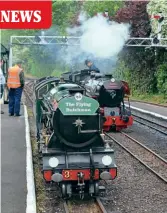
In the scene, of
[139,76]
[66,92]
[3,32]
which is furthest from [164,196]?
[3,32]

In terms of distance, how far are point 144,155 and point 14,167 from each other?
147 inches

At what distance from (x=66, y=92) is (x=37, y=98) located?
205cm

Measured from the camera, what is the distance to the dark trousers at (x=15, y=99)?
15438 millimetres

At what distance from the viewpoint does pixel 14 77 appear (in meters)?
15.2

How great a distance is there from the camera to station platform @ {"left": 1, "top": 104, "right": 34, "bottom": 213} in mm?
7223

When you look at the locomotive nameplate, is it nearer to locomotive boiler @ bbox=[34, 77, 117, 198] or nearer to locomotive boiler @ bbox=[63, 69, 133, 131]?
locomotive boiler @ bbox=[34, 77, 117, 198]

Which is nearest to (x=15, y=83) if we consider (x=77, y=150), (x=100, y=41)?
(x=100, y=41)

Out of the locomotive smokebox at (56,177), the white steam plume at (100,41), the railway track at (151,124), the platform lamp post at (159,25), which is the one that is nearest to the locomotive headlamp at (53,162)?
the locomotive smokebox at (56,177)

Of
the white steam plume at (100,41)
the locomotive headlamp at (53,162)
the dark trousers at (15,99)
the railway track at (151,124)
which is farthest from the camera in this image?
the white steam plume at (100,41)

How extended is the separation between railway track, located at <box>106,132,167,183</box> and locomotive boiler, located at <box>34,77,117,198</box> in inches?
70.4

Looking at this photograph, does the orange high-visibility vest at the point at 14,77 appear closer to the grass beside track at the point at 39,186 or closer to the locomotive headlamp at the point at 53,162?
the grass beside track at the point at 39,186

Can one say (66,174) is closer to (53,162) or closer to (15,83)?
(53,162)

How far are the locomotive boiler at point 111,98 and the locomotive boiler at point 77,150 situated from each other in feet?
22.9

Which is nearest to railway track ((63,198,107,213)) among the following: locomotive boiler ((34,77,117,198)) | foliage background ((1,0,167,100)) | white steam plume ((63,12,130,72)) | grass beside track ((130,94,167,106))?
locomotive boiler ((34,77,117,198))
